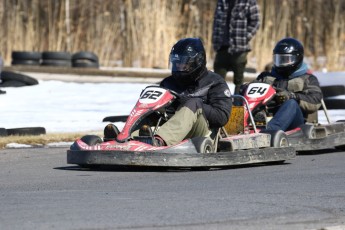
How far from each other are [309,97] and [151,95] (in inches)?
103

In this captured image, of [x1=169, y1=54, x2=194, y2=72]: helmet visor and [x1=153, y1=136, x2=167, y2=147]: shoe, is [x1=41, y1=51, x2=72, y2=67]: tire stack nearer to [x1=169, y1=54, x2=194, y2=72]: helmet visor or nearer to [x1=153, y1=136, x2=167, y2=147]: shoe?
[x1=169, y1=54, x2=194, y2=72]: helmet visor

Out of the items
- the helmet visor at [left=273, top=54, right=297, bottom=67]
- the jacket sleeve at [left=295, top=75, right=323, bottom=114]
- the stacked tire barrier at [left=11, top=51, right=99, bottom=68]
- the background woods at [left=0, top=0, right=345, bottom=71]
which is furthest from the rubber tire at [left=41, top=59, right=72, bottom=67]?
the jacket sleeve at [left=295, top=75, right=323, bottom=114]

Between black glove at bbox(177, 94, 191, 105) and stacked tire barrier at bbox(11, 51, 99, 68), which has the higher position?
black glove at bbox(177, 94, 191, 105)

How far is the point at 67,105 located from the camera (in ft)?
52.2

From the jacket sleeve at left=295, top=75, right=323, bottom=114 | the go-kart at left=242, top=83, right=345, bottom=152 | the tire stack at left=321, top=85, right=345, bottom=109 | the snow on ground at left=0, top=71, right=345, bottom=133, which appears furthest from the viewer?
the tire stack at left=321, top=85, right=345, bottom=109

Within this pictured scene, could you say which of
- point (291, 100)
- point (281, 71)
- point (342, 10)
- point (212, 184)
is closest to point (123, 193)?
point (212, 184)

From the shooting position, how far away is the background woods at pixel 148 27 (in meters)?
21.3

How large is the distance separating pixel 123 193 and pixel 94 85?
11.8 metres

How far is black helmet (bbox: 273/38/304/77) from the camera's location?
11.0 metres

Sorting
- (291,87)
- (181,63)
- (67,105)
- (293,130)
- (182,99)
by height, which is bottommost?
(67,105)

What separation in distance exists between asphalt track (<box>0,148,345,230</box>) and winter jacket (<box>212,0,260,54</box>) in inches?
201

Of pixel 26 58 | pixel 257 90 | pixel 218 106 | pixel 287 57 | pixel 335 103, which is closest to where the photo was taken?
pixel 218 106

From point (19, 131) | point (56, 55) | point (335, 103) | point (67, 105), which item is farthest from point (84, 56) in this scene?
point (19, 131)

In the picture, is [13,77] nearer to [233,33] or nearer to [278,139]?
[233,33]
